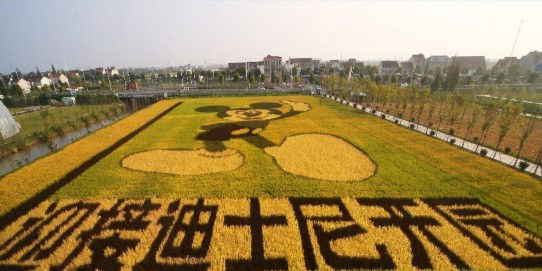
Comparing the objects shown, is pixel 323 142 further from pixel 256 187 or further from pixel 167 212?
pixel 167 212

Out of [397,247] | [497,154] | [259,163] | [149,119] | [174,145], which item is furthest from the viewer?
[149,119]

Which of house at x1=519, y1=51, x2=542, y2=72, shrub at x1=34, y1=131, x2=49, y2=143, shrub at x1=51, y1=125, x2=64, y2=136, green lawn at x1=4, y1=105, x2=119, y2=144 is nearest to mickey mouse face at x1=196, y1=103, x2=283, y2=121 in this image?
shrub at x1=51, y1=125, x2=64, y2=136

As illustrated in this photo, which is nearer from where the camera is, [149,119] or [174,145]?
[174,145]

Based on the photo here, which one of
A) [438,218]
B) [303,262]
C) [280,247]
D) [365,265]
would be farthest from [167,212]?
[438,218]

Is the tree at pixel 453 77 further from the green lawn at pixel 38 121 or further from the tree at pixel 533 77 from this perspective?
the green lawn at pixel 38 121

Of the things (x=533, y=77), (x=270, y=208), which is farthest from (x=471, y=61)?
(x=270, y=208)

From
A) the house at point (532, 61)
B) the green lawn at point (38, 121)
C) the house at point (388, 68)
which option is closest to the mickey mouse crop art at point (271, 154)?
the green lawn at point (38, 121)

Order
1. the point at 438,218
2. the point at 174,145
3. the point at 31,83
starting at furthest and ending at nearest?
the point at 31,83 < the point at 174,145 < the point at 438,218
